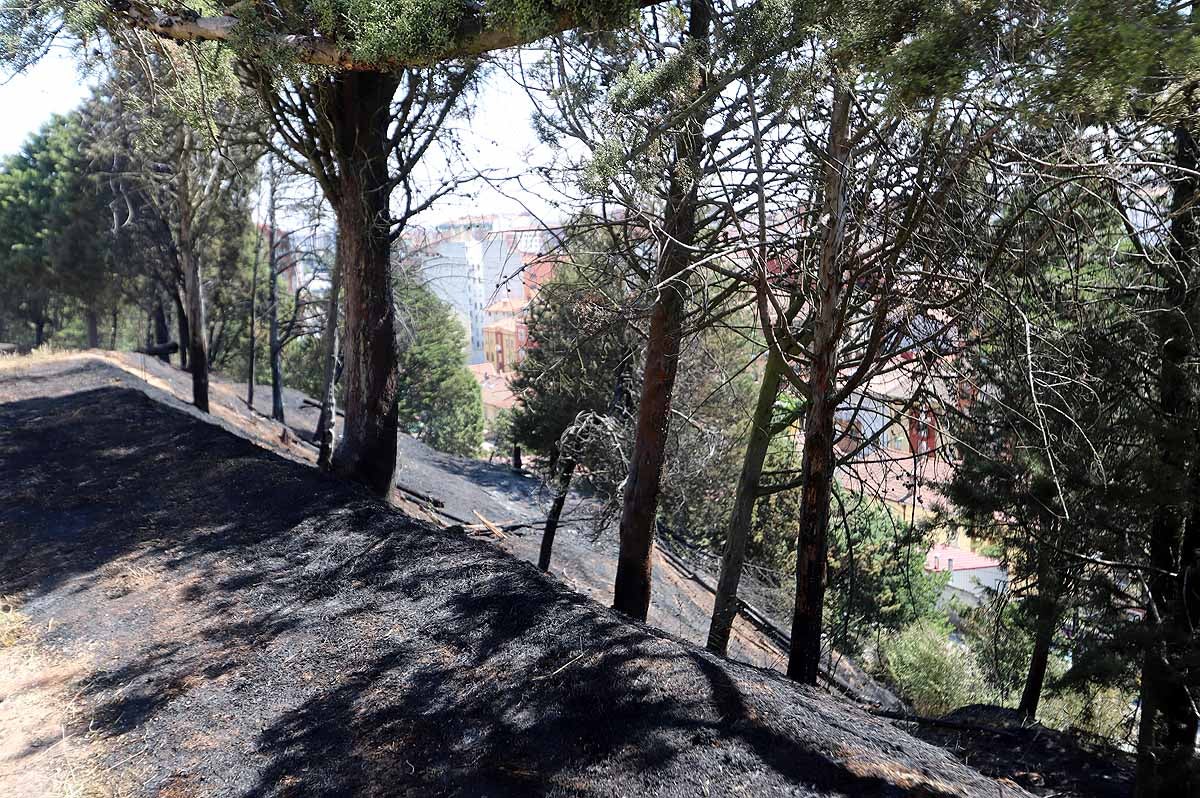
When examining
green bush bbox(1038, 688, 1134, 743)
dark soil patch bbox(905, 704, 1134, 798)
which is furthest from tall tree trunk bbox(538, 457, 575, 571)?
green bush bbox(1038, 688, 1134, 743)

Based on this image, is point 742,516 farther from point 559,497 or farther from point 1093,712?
point 1093,712

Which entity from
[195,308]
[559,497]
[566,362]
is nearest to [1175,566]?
[559,497]

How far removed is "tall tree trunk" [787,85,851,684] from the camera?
5.59 m

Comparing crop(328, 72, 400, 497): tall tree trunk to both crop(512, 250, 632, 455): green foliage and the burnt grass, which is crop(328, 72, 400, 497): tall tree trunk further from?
crop(512, 250, 632, 455): green foliage

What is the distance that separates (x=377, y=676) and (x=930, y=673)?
52.7 feet

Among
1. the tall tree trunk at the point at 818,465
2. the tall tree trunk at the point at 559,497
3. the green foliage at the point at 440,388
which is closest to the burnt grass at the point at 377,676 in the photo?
the tall tree trunk at the point at 818,465

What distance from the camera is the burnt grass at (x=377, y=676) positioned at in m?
3.98

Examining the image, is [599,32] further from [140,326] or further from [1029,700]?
[140,326]

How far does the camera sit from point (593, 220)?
7.31 metres

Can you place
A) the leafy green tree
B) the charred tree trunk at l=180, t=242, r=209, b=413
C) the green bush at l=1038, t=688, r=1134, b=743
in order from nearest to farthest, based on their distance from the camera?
the leafy green tree
the green bush at l=1038, t=688, r=1134, b=743
the charred tree trunk at l=180, t=242, r=209, b=413

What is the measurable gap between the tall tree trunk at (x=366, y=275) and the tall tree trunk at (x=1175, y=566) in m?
7.67

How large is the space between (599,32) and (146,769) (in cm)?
555

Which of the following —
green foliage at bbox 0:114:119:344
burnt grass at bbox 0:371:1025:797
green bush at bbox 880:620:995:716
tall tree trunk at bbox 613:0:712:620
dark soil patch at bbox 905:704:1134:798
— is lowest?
green bush at bbox 880:620:995:716

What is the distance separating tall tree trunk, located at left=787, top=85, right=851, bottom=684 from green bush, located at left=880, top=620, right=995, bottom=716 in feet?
40.7
